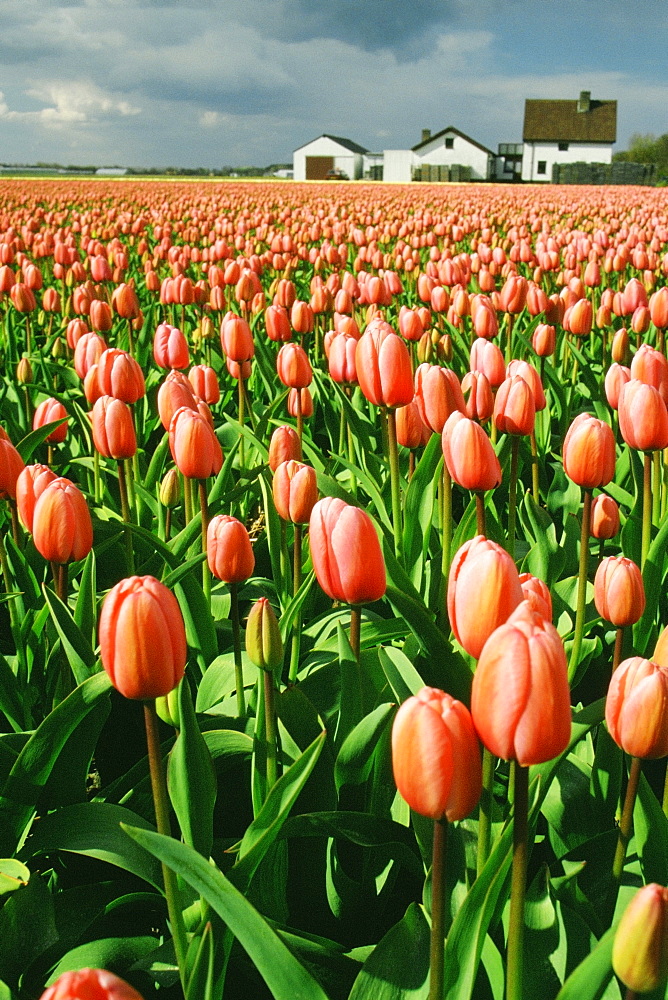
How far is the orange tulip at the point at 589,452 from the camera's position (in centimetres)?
163

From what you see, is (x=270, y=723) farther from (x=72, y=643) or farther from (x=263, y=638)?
(x=72, y=643)

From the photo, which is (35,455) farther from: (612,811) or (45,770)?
(612,811)

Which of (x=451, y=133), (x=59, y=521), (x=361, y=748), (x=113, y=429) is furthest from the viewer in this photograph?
(x=451, y=133)

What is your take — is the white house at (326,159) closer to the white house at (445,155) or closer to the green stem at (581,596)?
the white house at (445,155)

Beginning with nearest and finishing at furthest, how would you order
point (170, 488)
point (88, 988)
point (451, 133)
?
point (88, 988) < point (170, 488) < point (451, 133)

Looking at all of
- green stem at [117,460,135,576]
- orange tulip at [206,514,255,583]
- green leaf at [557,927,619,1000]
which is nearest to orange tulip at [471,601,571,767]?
green leaf at [557,927,619,1000]

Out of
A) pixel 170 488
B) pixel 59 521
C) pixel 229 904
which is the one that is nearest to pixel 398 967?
pixel 229 904

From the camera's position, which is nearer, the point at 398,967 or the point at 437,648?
the point at 398,967

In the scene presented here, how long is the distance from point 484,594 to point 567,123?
289ft

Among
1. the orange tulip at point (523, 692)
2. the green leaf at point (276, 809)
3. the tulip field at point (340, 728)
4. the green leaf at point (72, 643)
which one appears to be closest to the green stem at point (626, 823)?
the tulip field at point (340, 728)

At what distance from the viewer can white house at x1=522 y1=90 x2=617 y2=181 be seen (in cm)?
7594

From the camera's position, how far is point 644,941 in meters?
0.73

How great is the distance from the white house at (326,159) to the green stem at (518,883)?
284 ft

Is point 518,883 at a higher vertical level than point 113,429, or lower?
lower
